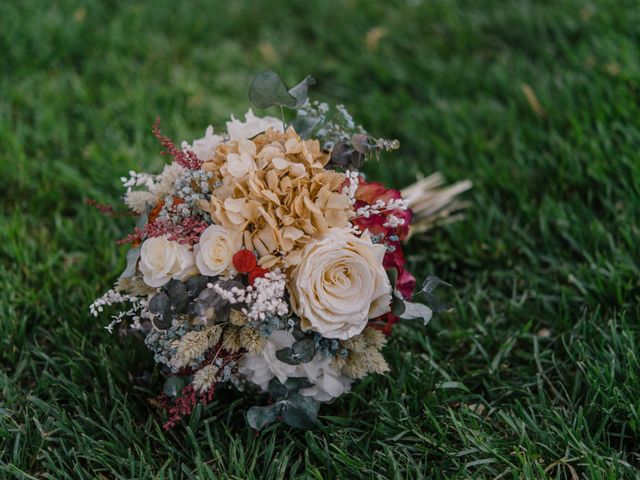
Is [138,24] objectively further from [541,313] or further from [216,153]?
[541,313]

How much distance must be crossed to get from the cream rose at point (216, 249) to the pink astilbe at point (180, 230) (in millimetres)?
44

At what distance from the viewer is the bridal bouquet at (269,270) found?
152cm

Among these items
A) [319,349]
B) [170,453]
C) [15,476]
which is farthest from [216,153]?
[15,476]

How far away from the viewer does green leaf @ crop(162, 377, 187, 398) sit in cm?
167

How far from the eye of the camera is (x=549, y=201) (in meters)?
2.40

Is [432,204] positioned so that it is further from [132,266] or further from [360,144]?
[132,266]

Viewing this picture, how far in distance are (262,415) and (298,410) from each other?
88 millimetres

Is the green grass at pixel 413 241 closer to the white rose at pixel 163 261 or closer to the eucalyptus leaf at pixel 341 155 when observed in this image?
the white rose at pixel 163 261

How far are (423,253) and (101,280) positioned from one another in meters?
1.08

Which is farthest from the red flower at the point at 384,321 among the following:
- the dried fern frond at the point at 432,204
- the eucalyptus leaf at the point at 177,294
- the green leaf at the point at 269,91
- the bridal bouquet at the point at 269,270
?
the dried fern frond at the point at 432,204

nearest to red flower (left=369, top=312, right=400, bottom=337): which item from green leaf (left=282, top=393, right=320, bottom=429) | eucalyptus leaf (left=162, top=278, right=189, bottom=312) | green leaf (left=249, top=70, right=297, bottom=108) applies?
green leaf (left=282, top=393, right=320, bottom=429)

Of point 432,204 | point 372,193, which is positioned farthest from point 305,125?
point 432,204

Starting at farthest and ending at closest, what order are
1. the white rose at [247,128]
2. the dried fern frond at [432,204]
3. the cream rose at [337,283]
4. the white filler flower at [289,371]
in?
the dried fern frond at [432,204] → the white rose at [247,128] → the white filler flower at [289,371] → the cream rose at [337,283]

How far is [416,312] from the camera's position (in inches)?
64.6
